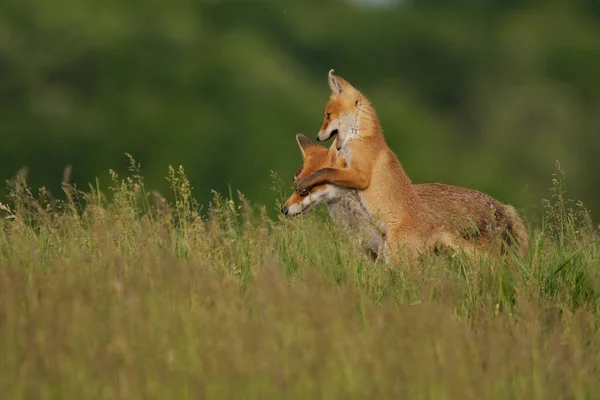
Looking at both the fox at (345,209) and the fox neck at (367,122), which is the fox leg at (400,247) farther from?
the fox neck at (367,122)

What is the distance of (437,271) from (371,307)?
1.21 metres

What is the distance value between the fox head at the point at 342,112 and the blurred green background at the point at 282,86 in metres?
9.69

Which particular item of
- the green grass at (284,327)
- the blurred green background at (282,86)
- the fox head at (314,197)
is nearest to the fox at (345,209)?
the fox head at (314,197)

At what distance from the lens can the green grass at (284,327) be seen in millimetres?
4469

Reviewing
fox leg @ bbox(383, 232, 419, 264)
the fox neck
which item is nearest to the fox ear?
the fox neck

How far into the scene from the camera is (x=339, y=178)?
8.30m

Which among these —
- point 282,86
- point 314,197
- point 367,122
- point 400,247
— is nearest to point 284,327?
point 400,247

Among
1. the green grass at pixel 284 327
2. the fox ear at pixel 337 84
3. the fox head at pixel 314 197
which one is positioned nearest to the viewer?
the green grass at pixel 284 327

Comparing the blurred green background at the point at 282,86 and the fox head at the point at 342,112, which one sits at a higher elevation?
the blurred green background at the point at 282,86

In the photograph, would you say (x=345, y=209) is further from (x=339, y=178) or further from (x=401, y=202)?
(x=401, y=202)

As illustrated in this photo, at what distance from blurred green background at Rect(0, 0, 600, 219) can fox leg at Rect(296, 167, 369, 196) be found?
33.8ft

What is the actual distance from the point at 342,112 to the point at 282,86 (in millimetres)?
17689

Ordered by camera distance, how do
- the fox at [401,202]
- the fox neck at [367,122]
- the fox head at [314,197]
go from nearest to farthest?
the fox at [401,202]
the fox head at [314,197]
the fox neck at [367,122]

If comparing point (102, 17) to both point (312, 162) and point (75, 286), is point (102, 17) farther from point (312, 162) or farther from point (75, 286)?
point (75, 286)
